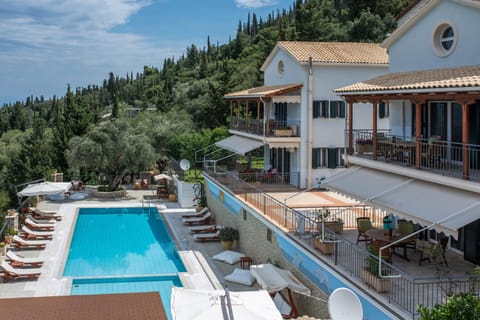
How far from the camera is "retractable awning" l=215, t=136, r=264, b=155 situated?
124 feet

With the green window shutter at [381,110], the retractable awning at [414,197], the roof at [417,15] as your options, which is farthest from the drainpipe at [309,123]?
the retractable awning at [414,197]

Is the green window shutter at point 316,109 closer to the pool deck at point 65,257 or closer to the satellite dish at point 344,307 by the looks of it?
the pool deck at point 65,257

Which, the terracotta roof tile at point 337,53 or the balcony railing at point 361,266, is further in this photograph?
the terracotta roof tile at point 337,53

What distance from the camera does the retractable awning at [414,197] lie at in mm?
15503

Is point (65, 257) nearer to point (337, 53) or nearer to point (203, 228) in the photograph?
point (203, 228)

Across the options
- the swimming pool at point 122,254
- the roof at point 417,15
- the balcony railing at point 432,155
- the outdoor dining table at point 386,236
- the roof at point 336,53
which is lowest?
the swimming pool at point 122,254

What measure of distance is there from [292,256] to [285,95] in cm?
1457

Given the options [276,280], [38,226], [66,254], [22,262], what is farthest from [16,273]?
[276,280]

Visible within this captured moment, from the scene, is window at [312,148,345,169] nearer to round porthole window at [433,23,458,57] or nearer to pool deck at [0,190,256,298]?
pool deck at [0,190,256,298]

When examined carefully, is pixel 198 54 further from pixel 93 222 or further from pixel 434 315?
pixel 434 315

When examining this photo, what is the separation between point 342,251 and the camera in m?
21.0

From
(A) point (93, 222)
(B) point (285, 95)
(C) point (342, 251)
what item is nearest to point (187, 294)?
(C) point (342, 251)

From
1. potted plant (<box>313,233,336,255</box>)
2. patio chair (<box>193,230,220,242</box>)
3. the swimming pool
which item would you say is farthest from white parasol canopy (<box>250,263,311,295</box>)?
patio chair (<box>193,230,220,242</box>)

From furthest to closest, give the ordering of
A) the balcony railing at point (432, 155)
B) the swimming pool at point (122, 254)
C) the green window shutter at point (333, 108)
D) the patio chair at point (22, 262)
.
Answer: the green window shutter at point (333, 108), the patio chair at point (22, 262), the swimming pool at point (122, 254), the balcony railing at point (432, 155)
